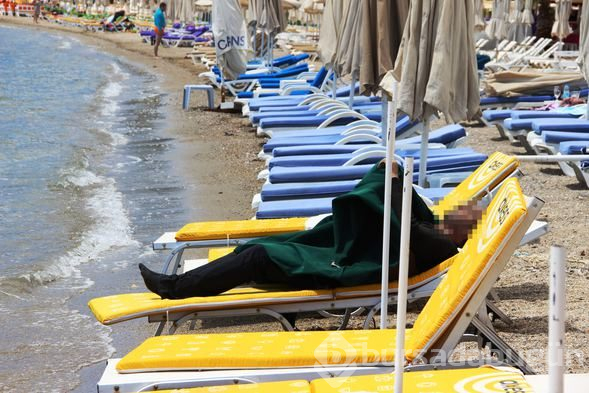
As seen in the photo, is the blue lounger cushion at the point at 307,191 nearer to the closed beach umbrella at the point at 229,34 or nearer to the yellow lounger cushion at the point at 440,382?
the yellow lounger cushion at the point at 440,382

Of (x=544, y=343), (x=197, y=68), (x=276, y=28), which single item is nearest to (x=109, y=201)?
(x=544, y=343)

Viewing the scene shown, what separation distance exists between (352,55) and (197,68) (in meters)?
19.2

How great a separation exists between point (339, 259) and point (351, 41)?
524 centimetres

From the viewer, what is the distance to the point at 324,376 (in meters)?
3.55

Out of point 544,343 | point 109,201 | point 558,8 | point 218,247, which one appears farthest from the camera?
point 558,8

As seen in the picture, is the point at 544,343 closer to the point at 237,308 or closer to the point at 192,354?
A: the point at 237,308

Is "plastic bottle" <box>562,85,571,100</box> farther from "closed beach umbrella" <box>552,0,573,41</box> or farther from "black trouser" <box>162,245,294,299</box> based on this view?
"black trouser" <box>162,245,294,299</box>

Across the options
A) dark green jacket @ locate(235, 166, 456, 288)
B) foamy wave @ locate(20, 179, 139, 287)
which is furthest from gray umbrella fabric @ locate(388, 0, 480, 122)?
foamy wave @ locate(20, 179, 139, 287)

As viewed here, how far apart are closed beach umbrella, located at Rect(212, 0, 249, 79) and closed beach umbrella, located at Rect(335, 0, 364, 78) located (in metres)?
6.38

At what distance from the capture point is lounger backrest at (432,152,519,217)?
5.53 meters

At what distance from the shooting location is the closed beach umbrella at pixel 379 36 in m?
8.13

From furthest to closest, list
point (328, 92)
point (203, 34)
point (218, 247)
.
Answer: point (203, 34) → point (328, 92) → point (218, 247)

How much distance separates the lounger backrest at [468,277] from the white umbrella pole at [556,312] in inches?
64.4

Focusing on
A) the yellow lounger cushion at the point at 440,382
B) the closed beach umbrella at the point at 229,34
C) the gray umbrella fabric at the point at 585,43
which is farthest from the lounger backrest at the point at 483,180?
the closed beach umbrella at the point at 229,34
